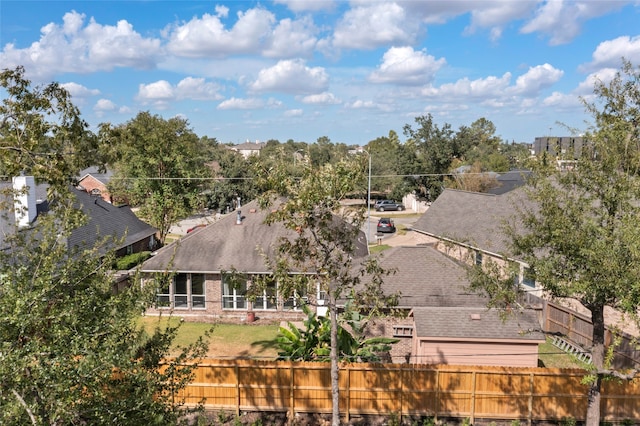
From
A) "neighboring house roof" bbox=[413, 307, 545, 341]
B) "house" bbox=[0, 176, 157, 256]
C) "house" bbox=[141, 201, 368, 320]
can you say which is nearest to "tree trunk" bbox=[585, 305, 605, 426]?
"neighboring house roof" bbox=[413, 307, 545, 341]

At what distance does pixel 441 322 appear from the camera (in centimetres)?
1581

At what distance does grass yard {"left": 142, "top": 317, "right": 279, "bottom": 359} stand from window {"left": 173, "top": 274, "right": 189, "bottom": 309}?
2.88 ft

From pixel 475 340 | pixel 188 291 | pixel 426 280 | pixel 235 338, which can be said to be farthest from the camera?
pixel 188 291

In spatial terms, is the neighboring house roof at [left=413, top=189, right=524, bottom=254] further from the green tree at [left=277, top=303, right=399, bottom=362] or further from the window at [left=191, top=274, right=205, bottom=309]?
the window at [left=191, top=274, right=205, bottom=309]

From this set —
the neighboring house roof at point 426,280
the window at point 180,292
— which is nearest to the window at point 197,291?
the window at point 180,292

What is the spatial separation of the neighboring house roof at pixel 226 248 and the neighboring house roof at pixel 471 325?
27.8 feet

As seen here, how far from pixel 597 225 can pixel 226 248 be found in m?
17.6

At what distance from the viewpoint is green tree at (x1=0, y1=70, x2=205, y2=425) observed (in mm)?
6043

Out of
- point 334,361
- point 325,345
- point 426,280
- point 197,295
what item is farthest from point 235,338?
point 334,361

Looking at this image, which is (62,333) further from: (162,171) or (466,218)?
(162,171)

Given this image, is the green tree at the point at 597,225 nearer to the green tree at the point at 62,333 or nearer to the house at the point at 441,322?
the house at the point at 441,322

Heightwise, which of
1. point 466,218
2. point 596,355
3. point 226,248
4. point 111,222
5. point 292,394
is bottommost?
point 292,394

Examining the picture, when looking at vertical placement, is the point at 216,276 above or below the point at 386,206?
below

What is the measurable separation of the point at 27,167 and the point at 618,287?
12.5m
